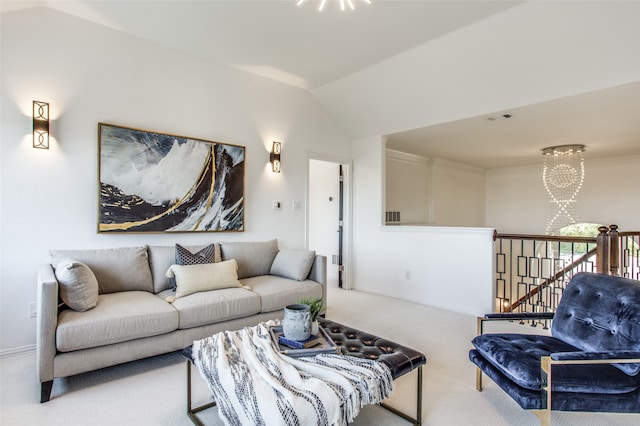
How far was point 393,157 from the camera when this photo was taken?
20.1 ft

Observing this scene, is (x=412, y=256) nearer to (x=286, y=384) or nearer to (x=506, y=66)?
(x=506, y=66)

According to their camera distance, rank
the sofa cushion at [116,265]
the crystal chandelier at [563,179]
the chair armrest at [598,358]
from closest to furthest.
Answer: the chair armrest at [598,358] < the sofa cushion at [116,265] < the crystal chandelier at [563,179]

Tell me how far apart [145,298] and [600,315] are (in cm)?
315

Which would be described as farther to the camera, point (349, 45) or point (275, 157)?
point (275, 157)

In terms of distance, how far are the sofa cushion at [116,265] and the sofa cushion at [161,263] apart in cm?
5

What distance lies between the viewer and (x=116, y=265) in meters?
2.88

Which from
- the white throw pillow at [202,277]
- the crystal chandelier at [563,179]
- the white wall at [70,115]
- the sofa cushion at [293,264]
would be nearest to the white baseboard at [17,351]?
the white wall at [70,115]

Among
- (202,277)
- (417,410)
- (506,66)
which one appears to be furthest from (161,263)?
(506,66)

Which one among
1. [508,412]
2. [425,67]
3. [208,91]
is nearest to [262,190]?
[208,91]

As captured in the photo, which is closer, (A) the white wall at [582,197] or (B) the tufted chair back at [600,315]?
(B) the tufted chair back at [600,315]

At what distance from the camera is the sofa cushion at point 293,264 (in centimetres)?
364

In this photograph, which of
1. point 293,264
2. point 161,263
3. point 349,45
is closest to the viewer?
point 161,263

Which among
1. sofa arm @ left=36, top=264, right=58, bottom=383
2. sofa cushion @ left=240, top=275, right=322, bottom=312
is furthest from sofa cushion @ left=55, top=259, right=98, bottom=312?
sofa cushion @ left=240, top=275, right=322, bottom=312

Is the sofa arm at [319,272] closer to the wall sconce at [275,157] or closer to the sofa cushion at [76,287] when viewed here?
the wall sconce at [275,157]
